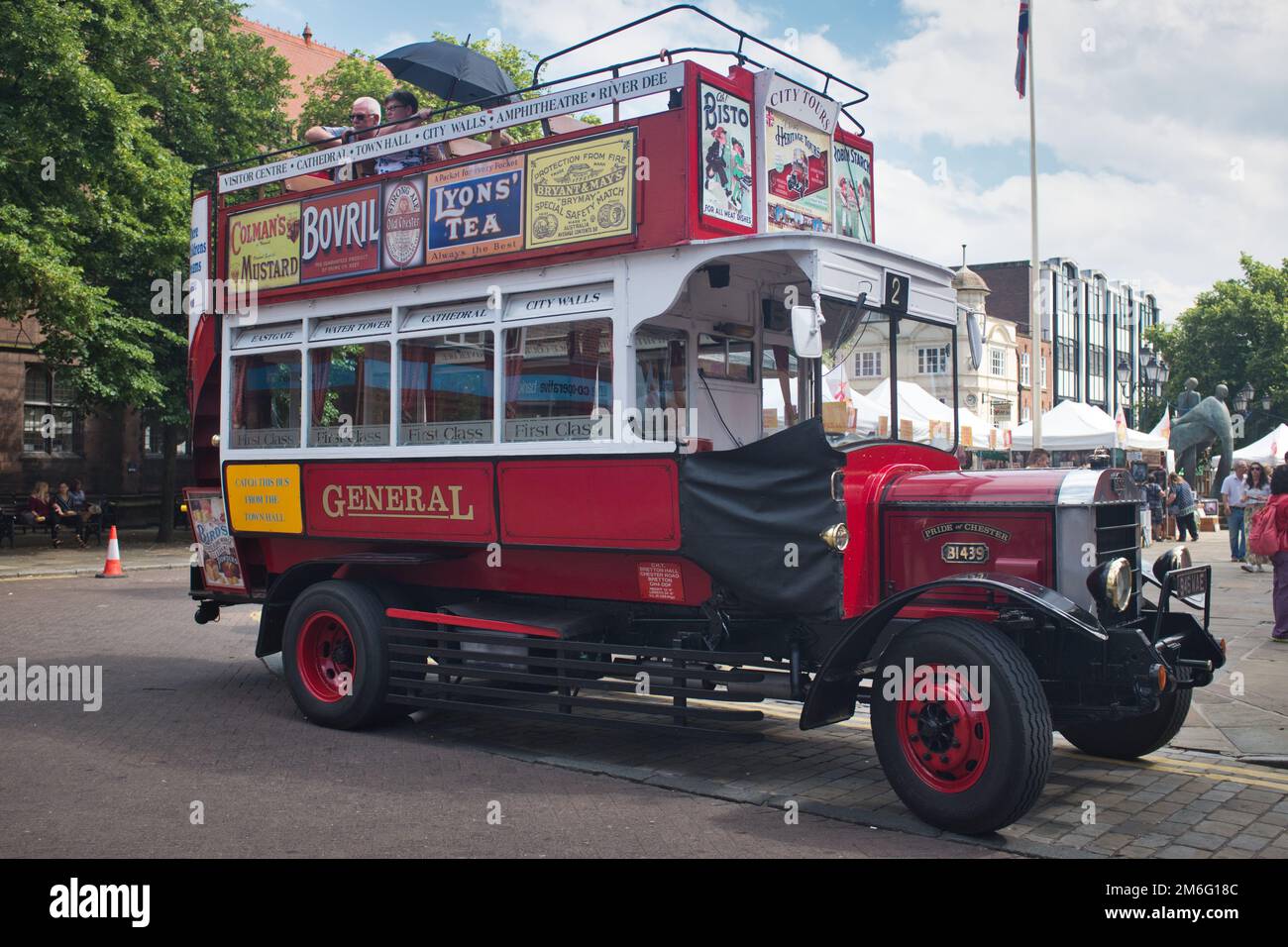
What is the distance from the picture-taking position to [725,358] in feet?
23.3

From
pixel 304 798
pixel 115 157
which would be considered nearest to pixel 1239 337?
pixel 115 157

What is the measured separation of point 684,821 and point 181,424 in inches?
947

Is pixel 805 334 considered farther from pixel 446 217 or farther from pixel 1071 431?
pixel 1071 431

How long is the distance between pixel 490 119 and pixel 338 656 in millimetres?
3781

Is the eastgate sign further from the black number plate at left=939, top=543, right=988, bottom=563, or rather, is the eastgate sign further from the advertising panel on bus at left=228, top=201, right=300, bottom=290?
the black number plate at left=939, top=543, right=988, bottom=563

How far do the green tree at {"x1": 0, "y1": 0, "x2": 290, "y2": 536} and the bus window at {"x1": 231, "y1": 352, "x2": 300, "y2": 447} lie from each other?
12481 mm

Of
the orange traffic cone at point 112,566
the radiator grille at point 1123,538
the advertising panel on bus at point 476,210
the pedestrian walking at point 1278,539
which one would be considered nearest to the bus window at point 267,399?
the advertising panel on bus at point 476,210

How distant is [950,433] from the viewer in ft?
23.6

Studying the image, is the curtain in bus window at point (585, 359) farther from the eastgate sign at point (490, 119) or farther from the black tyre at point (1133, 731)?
the black tyre at point (1133, 731)

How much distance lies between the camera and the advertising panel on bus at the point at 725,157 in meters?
6.47

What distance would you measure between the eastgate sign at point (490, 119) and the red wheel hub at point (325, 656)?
329cm

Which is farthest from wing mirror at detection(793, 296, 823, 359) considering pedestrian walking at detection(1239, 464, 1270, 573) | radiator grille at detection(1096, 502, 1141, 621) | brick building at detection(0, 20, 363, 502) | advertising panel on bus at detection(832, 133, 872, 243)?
brick building at detection(0, 20, 363, 502)

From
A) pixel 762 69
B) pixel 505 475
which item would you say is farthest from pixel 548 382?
pixel 762 69

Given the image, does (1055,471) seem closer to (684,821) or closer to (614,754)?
(684,821)
